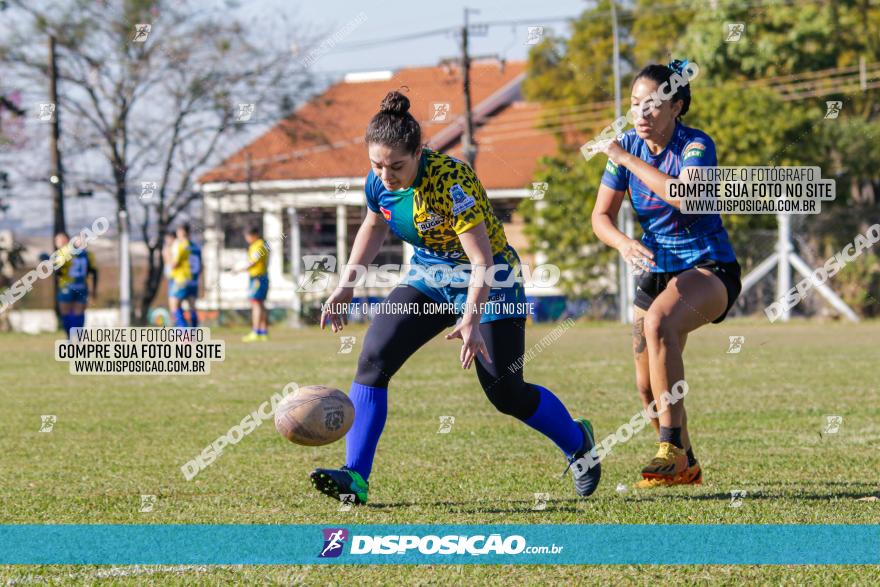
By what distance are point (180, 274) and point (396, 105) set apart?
17100 millimetres

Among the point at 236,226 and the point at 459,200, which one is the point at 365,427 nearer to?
the point at 459,200

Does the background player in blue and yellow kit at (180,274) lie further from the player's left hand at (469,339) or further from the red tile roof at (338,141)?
the player's left hand at (469,339)

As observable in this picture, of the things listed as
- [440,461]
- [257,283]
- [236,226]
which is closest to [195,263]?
[257,283]

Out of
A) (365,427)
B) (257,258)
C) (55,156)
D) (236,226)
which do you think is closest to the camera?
(365,427)

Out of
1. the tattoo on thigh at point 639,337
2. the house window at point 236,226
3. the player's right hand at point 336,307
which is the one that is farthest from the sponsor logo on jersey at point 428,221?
the house window at point 236,226

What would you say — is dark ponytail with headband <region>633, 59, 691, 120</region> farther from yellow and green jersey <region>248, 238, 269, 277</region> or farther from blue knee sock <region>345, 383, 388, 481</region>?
yellow and green jersey <region>248, 238, 269, 277</region>

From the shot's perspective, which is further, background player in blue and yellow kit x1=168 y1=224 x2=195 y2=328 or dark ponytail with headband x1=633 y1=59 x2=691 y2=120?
background player in blue and yellow kit x1=168 y1=224 x2=195 y2=328

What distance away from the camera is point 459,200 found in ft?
19.4

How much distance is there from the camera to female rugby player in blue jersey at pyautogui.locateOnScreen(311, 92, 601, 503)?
5844 millimetres

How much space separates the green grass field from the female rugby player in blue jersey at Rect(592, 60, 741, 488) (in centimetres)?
37

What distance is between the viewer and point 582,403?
37.6ft

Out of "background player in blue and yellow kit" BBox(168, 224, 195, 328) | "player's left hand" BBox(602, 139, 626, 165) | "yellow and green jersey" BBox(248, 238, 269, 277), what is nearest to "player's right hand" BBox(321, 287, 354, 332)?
"player's left hand" BBox(602, 139, 626, 165)

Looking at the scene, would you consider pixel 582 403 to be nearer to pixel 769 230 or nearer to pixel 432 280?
pixel 432 280

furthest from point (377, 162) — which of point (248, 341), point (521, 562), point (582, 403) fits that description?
point (248, 341)
